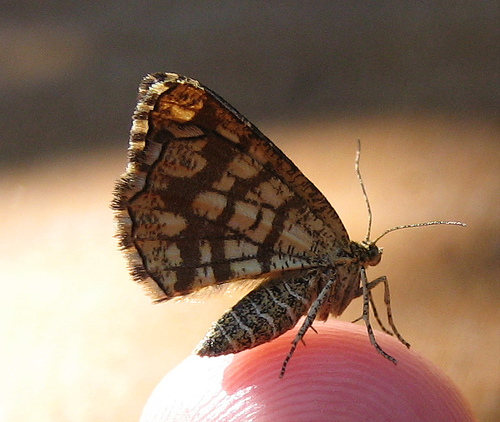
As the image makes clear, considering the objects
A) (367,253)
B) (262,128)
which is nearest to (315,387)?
(367,253)

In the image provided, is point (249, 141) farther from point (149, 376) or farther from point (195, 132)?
point (149, 376)

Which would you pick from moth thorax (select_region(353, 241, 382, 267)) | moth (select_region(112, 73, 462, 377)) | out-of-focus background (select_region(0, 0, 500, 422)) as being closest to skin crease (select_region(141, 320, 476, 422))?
moth (select_region(112, 73, 462, 377))

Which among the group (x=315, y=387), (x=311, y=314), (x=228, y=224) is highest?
(x=228, y=224)

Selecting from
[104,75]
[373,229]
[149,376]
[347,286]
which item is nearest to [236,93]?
[104,75]

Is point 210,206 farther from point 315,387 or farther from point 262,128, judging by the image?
point 262,128

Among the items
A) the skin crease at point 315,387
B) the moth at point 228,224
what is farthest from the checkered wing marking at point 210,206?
the skin crease at point 315,387

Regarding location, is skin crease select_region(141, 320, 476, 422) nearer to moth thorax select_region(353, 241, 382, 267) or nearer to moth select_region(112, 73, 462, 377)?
moth select_region(112, 73, 462, 377)
